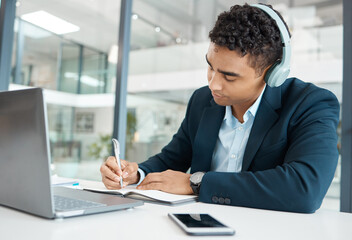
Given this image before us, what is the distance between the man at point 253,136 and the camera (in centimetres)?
96

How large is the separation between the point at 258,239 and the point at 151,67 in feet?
9.86

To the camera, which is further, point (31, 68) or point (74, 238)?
point (31, 68)

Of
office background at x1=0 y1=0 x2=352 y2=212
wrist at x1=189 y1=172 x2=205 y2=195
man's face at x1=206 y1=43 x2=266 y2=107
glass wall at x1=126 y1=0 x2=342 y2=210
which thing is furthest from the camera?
office background at x1=0 y1=0 x2=352 y2=212

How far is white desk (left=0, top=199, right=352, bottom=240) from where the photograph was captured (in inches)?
23.6

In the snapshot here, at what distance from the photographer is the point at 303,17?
105 inches

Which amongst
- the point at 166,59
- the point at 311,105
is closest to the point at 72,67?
the point at 166,59

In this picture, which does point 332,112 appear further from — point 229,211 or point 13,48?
point 13,48

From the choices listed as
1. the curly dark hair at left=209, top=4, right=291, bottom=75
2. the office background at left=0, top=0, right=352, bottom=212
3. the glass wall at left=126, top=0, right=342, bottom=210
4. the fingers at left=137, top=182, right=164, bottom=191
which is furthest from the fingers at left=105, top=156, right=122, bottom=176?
the glass wall at left=126, top=0, right=342, bottom=210

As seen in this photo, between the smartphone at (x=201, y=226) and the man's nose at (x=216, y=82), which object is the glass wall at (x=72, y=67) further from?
the smartphone at (x=201, y=226)

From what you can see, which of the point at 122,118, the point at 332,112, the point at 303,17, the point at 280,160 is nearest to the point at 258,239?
the point at 280,160

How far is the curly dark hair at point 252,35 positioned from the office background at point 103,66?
66.3 inches

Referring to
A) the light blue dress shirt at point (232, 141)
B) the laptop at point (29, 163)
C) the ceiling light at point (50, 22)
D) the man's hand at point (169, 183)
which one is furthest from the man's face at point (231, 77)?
the ceiling light at point (50, 22)

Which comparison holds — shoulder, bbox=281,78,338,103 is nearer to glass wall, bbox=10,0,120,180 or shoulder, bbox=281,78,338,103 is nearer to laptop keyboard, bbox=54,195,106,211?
laptop keyboard, bbox=54,195,106,211

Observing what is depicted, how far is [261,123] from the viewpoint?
4.12 feet
